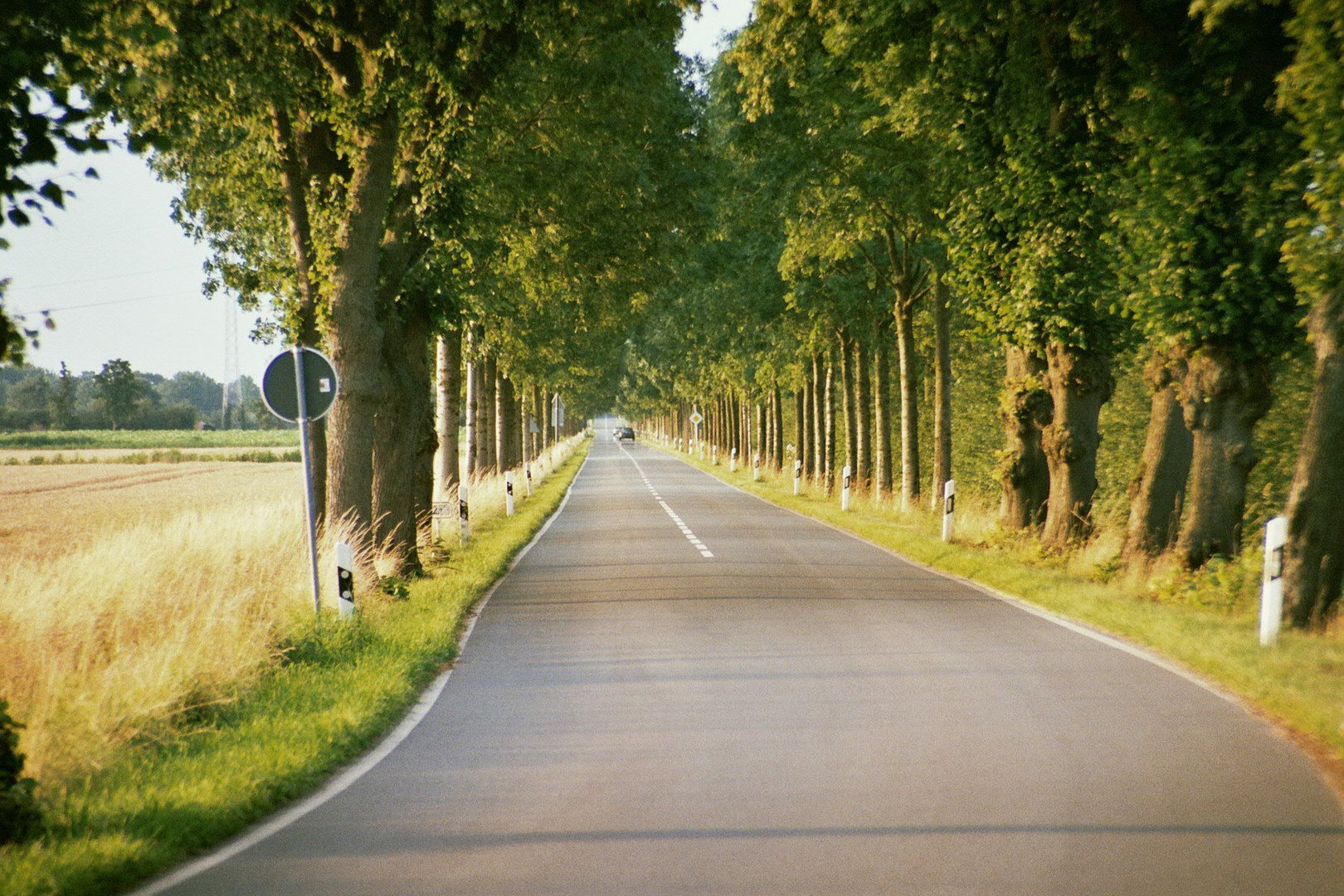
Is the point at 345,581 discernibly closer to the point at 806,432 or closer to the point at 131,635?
the point at 131,635

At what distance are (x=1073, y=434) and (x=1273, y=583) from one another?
22.4ft

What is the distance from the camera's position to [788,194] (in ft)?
71.5

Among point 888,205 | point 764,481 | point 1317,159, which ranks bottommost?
point 764,481

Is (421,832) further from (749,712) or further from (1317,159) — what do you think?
(1317,159)

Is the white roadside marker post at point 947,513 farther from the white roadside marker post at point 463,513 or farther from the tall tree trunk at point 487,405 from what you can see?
the tall tree trunk at point 487,405

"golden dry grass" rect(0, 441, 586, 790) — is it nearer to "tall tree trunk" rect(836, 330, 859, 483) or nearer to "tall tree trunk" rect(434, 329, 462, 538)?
"tall tree trunk" rect(434, 329, 462, 538)

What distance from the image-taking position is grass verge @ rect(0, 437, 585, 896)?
5180 millimetres

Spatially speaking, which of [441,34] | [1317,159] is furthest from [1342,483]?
[441,34]

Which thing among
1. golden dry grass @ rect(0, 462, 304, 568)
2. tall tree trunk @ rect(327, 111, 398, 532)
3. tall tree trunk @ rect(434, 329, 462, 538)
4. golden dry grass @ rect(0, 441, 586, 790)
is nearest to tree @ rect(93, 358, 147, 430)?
golden dry grass @ rect(0, 462, 304, 568)

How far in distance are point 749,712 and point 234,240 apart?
13677 millimetres

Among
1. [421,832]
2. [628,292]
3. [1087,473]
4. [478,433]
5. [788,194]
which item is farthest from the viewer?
[478,433]

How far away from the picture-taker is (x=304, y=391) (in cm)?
1139

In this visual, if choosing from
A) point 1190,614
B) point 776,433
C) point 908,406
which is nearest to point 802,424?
point 776,433

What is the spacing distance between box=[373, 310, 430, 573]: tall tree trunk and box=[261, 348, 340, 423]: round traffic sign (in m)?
4.85
